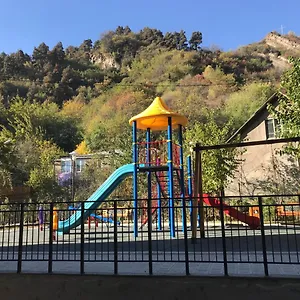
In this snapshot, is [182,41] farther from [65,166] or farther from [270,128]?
[270,128]

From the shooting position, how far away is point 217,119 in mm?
37875

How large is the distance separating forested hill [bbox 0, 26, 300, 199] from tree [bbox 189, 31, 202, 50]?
0.96 feet

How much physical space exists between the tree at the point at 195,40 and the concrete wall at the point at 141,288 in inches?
3390

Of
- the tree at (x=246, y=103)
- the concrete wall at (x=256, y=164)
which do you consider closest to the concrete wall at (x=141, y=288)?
the concrete wall at (x=256, y=164)

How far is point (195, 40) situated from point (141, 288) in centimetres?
9203

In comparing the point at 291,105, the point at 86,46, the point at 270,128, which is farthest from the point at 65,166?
the point at 86,46

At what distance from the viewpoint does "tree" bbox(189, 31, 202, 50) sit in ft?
287

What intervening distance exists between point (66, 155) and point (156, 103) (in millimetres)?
26953

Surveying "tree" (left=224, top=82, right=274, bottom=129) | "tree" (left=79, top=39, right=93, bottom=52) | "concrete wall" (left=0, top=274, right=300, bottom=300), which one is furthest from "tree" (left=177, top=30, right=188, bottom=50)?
"concrete wall" (left=0, top=274, right=300, bottom=300)

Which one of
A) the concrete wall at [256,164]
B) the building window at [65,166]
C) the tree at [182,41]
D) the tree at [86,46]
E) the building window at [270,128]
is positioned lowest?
the concrete wall at [256,164]

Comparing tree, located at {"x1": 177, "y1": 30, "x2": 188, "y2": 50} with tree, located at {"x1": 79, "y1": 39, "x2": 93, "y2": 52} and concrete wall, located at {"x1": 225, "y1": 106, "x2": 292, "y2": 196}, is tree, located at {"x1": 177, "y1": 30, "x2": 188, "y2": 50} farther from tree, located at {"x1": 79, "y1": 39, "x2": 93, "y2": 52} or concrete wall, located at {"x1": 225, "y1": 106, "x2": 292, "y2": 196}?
Result: concrete wall, located at {"x1": 225, "y1": 106, "x2": 292, "y2": 196}

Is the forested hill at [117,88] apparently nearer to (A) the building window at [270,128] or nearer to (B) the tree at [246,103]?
(B) the tree at [246,103]

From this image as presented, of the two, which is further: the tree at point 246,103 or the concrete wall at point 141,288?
the tree at point 246,103

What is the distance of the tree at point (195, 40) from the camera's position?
287 feet
